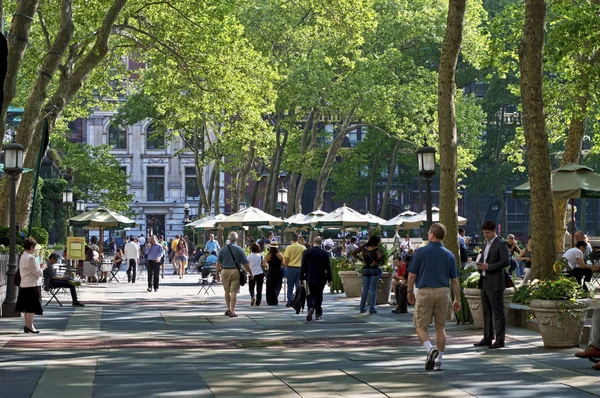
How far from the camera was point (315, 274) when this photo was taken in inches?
873

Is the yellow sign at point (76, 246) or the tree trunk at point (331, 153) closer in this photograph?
the yellow sign at point (76, 246)

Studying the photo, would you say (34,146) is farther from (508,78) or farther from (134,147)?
(134,147)

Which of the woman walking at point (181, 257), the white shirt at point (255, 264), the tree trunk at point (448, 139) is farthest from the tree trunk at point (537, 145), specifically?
the woman walking at point (181, 257)

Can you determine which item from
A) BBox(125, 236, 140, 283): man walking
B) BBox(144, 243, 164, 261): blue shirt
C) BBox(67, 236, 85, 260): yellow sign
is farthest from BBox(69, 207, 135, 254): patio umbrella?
BBox(144, 243, 164, 261): blue shirt

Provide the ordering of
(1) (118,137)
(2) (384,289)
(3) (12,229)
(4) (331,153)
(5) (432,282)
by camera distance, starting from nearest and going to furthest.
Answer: (5) (432,282), (3) (12,229), (2) (384,289), (4) (331,153), (1) (118,137)

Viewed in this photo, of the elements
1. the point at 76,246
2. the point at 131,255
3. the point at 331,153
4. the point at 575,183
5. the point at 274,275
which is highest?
the point at 331,153

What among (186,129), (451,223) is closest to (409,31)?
(186,129)

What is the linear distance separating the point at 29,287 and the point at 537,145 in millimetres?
9046

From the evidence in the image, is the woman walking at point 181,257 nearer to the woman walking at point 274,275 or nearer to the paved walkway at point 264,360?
the woman walking at point 274,275

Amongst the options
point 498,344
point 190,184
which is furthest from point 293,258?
point 190,184

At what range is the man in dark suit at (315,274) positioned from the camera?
21922 millimetres

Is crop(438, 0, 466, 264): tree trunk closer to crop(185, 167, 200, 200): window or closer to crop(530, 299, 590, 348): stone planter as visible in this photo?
crop(530, 299, 590, 348): stone planter

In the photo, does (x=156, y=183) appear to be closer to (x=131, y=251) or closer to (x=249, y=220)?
(x=249, y=220)

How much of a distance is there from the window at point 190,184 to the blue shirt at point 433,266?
78388 mm
